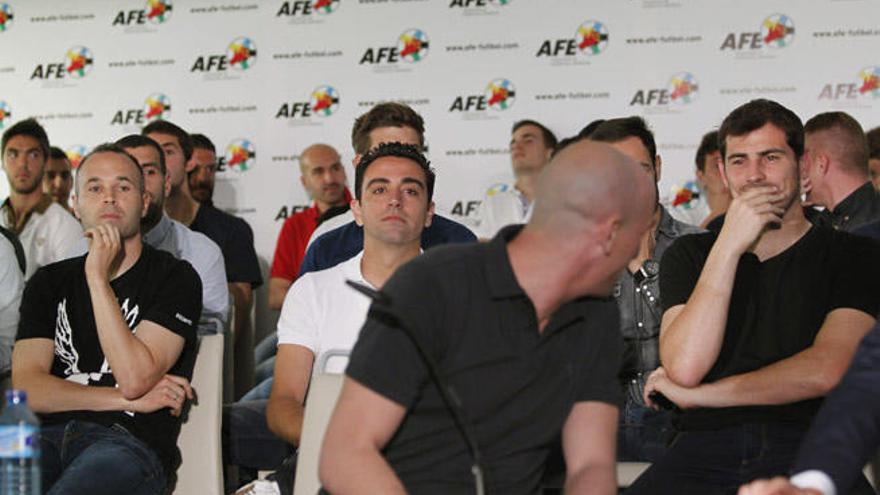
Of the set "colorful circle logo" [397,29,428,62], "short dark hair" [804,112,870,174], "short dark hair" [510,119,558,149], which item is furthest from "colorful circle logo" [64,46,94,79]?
"short dark hair" [804,112,870,174]

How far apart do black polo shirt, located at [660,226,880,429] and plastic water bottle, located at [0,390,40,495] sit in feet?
6.24

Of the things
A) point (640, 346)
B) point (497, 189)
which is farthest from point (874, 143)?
point (640, 346)

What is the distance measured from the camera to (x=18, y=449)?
2.60 meters

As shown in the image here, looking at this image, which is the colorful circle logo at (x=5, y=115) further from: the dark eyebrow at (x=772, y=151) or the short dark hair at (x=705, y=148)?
the dark eyebrow at (x=772, y=151)

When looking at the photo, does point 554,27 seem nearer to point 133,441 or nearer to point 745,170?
point 745,170

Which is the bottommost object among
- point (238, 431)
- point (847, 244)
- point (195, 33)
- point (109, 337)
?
point (238, 431)

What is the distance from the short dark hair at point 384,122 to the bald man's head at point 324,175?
75.2 inches

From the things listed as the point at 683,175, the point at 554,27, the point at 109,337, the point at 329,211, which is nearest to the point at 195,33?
the point at 329,211

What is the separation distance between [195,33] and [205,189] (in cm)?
108

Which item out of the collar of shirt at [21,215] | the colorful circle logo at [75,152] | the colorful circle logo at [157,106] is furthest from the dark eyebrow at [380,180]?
the colorful circle logo at [75,152]

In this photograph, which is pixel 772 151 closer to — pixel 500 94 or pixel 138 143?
pixel 138 143

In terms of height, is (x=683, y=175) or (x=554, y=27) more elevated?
(x=554, y=27)

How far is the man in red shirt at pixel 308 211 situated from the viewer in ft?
23.9

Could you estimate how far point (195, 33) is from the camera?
26.1ft
